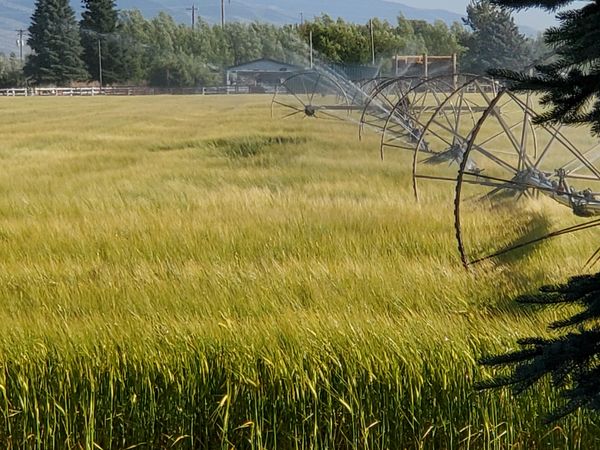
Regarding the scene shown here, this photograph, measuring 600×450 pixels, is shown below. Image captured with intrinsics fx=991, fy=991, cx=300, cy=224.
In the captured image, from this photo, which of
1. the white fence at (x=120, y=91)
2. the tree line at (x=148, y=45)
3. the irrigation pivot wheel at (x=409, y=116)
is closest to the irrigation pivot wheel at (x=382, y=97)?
the irrigation pivot wheel at (x=409, y=116)

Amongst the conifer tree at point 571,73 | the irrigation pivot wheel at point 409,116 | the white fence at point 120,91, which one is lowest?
the white fence at point 120,91

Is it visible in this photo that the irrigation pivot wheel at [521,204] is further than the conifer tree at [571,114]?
Yes

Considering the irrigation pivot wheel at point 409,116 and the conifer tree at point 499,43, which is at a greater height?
the conifer tree at point 499,43

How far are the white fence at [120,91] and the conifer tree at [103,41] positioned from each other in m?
0.89

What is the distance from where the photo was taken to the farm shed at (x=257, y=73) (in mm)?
54250

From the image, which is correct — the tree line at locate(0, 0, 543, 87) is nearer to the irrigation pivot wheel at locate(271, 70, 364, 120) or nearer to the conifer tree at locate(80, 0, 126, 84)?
the conifer tree at locate(80, 0, 126, 84)

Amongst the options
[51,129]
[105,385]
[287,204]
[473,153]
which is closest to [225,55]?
[51,129]

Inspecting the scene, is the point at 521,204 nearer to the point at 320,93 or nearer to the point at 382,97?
the point at 382,97

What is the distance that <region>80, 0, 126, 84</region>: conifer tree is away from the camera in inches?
2290

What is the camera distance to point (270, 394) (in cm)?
331

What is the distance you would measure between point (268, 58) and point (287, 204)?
47.0 m

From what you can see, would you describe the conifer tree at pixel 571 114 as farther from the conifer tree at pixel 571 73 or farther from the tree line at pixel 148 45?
the tree line at pixel 148 45

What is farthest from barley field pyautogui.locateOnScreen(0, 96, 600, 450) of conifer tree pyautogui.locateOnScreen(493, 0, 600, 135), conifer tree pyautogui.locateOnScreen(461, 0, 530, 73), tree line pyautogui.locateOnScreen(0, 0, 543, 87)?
tree line pyautogui.locateOnScreen(0, 0, 543, 87)

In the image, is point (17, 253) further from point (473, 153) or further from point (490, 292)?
point (473, 153)
